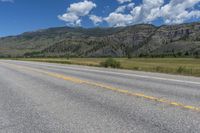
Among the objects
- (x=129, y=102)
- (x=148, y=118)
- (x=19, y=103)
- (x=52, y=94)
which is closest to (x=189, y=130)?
A: (x=148, y=118)

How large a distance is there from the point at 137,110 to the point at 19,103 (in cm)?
323

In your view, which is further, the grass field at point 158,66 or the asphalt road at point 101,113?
the grass field at point 158,66

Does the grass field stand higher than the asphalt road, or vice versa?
the asphalt road

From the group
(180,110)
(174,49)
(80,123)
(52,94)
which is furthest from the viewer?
(174,49)

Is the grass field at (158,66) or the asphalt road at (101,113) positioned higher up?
the asphalt road at (101,113)

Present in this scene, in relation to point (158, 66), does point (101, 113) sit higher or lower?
higher

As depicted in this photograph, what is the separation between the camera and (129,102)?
718cm

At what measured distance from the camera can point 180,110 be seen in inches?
242

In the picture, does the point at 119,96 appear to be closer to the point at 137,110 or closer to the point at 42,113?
the point at 137,110

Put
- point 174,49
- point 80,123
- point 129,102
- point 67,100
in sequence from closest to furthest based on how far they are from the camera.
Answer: point 80,123
point 129,102
point 67,100
point 174,49

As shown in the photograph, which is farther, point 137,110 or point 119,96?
point 119,96

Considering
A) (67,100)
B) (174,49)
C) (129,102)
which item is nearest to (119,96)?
(129,102)

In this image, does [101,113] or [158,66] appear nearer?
[101,113]

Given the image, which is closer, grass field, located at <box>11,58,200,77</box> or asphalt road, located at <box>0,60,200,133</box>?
asphalt road, located at <box>0,60,200,133</box>
